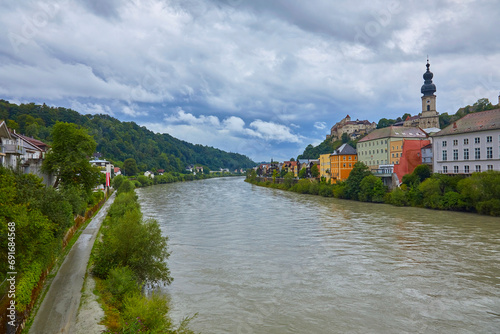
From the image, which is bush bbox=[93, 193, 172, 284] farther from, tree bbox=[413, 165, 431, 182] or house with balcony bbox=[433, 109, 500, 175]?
tree bbox=[413, 165, 431, 182]

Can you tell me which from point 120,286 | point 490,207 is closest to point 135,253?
point 120,286

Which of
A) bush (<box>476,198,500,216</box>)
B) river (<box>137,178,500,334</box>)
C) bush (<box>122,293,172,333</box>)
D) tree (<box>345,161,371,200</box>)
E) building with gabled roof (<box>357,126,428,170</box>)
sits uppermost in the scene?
building with gabled roof (<box>357,126,428,170</box>)

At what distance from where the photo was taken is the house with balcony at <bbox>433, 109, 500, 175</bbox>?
41.1 m

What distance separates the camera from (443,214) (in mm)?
37406

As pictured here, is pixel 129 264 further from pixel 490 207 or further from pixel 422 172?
pixel 422 172

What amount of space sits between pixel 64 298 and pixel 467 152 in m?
46.1

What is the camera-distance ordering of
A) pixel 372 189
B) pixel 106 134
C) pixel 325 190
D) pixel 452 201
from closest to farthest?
pixel 452 201
pixel 372 189
pixel 325 190
pixel 106 134

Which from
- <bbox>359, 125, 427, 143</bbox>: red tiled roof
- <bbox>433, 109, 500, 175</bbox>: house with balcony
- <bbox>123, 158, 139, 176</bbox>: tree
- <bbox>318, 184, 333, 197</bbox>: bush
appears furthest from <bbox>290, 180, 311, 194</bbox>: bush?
<bbox>123, 158, 139, 176</bbox>: tree

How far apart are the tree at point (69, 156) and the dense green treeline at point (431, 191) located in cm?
3607

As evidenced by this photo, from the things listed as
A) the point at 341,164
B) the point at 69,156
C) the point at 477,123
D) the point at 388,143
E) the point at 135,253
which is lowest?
the point at 135,253

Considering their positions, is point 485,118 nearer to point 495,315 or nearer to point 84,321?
point 495,315

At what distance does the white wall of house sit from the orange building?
20125 mm

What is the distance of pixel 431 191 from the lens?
139 feet

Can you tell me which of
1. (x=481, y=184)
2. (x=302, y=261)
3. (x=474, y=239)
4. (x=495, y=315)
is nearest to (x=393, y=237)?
(x=474, y=239)
